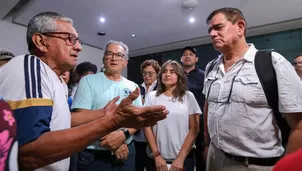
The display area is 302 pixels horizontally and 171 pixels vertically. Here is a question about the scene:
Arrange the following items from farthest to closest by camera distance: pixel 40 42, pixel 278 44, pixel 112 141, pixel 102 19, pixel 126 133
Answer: pixel 278 44 < pixel 102 19 < pixel 126 133 < pixel 112 141 < pixel 40 42

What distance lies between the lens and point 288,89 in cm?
111

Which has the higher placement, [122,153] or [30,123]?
[30,123]

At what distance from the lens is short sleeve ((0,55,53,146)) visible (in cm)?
67

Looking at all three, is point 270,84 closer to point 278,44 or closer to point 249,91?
point 249,91

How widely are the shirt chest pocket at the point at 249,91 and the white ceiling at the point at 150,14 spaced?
3165mm

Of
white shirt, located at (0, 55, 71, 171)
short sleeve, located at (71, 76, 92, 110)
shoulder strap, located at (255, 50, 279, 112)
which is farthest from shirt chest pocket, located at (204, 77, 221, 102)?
white shirt, located at (0, 55, 71, 171)

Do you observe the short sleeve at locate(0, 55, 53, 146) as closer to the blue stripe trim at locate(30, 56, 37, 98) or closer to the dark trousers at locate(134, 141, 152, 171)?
the blue stripe trim at locate(30, 56, 37, 98)

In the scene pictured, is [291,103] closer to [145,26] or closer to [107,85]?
[107,85]

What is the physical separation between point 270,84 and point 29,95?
1118 mm

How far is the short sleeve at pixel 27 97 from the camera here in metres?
0.67

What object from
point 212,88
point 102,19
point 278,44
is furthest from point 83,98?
point 278,44

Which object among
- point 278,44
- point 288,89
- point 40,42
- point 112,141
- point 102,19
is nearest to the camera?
point 40,42

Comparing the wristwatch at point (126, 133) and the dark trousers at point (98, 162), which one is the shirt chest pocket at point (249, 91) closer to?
the wristwatch at point (126, 133)

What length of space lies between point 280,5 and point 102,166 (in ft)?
14.1
